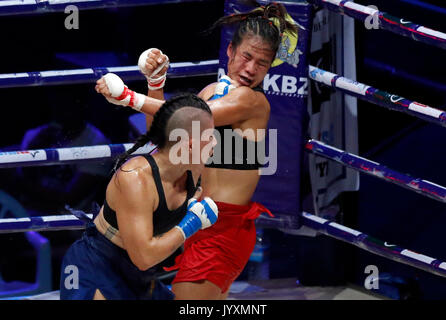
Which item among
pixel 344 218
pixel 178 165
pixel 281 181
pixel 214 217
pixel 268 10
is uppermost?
pixel 268 10

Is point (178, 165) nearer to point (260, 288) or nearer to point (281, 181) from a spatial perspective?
point (281, 181)

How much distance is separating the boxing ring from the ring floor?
434mm

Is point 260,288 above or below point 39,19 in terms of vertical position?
below

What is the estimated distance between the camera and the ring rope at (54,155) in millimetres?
3520

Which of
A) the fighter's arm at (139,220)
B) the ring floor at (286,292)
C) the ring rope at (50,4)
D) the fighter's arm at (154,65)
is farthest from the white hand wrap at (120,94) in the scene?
the ring floor at (286,292)

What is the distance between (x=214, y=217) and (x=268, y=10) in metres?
0.98

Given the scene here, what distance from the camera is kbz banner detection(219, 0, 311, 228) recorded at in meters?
3.47

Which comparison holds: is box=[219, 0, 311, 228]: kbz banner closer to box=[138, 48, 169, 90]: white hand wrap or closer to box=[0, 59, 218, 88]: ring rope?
box=[0, 59, 218, 88]: ring rope

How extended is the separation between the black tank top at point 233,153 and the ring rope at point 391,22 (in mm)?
698

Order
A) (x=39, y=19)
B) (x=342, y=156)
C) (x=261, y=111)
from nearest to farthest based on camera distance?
(x=261, y=111), (x=342, y=156), (x=39, y=19)

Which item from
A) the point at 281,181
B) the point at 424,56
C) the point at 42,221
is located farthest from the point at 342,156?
the point at 42,221

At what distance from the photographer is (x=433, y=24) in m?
3.88

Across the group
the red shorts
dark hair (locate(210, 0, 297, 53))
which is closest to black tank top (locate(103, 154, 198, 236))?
the red shorts

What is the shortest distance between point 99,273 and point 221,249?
60 centimetres
